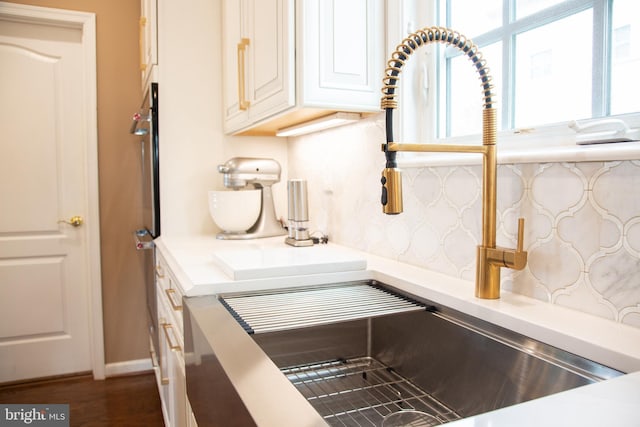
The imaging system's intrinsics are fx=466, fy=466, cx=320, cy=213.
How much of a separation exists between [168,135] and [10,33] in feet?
4.28

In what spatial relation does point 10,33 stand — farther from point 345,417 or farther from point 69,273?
point 345,417

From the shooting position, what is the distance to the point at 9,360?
2684mm

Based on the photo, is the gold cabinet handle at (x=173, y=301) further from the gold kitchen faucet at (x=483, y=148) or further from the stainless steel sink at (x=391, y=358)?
the gold kitchen faucet at (x=483, y=148)

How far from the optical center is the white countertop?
1.54 feet

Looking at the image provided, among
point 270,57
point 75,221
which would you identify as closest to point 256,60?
point 270,57

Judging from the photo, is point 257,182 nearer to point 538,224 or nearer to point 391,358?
point 391,358

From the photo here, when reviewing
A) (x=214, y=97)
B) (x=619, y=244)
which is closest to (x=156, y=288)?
(x=214, y=97)

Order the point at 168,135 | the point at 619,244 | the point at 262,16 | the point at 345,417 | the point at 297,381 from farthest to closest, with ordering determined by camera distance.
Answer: the point at 168,135, the point at 262,16, the point at 297,381, the point at 345,417, the point at 619,244

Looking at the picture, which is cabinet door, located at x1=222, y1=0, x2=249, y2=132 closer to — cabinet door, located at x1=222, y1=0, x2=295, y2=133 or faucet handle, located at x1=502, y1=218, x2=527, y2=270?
cabinet door, located at x1=222, y1=0, x2=295, y2=133

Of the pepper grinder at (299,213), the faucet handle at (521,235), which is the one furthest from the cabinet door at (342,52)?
the faucet handle at (521,235)

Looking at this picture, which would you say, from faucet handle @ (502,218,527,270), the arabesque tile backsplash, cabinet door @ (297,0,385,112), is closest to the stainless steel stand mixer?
the arabesque tile backsplash

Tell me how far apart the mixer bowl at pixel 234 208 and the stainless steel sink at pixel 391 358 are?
882 millimetres

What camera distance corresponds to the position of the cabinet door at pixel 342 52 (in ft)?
4.31

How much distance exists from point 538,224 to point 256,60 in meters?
1.12
